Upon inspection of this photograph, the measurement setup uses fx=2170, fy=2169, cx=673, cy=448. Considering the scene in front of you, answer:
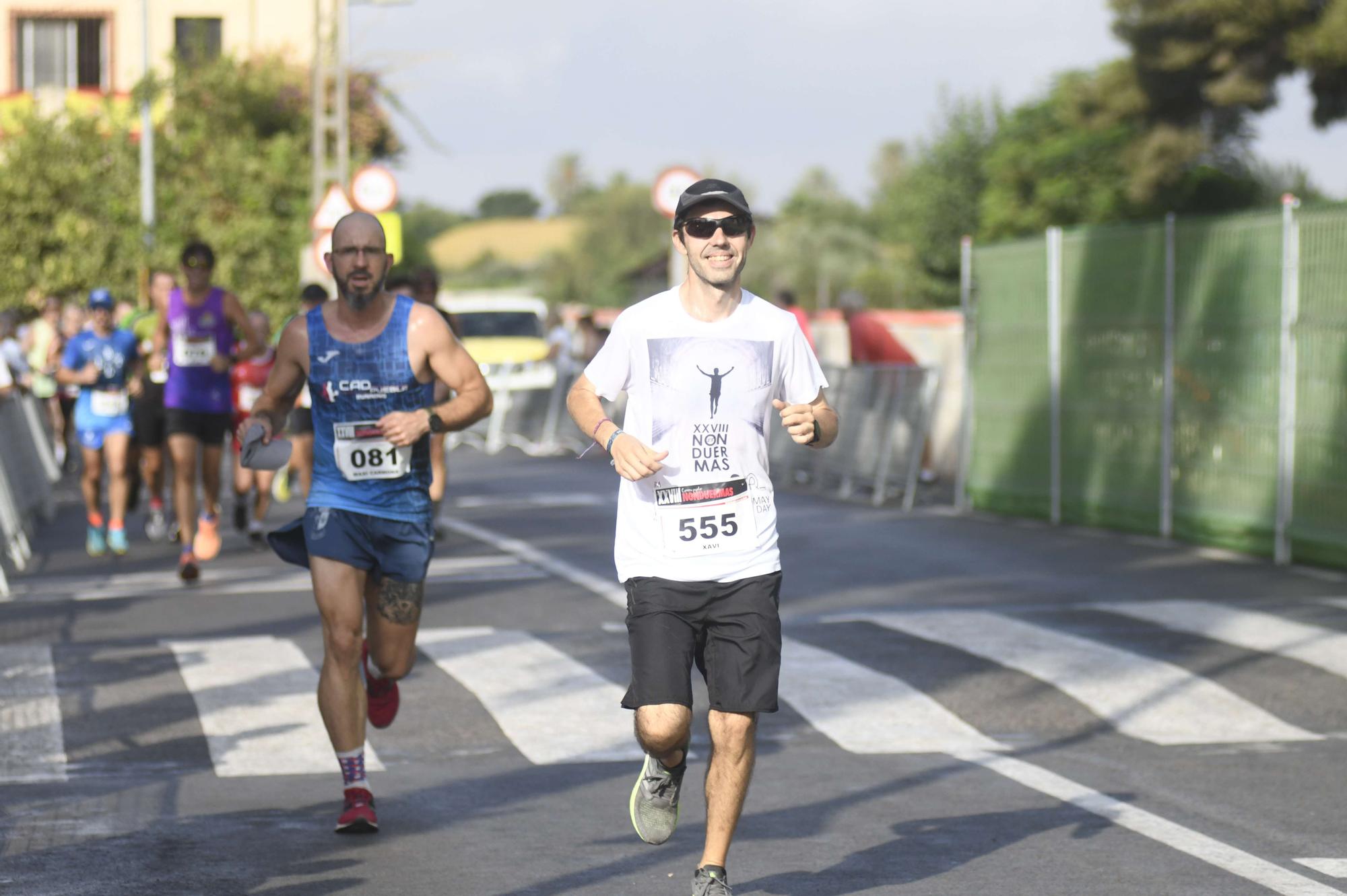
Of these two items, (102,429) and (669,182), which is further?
(669,182)

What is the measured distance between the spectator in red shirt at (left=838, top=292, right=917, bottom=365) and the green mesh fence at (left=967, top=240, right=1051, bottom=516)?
172 centimetres

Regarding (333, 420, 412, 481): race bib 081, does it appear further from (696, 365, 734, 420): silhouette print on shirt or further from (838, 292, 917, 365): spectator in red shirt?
(838, 292, 917, 365): spectator in red shirt

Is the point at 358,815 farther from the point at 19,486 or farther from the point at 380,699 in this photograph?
the point at 19,486

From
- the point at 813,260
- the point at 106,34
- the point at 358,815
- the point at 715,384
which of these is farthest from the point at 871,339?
the point at 813,260

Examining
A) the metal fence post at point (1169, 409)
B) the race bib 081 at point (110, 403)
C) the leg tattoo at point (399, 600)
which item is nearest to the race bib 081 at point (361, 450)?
the leg tattoo at point (399, 600)

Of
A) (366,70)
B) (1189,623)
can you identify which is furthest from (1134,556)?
(366,70)

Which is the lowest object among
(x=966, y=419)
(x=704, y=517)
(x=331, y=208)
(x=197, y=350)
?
(x=966, y=419)

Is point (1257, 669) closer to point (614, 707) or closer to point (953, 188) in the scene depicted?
point (614, 707)

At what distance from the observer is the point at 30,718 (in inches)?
334

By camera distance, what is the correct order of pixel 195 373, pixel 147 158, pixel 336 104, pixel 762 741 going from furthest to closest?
pixel 147 158 → pixel 336 104 → pixel 195 373 → pixel 762 741

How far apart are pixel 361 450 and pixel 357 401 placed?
162mm

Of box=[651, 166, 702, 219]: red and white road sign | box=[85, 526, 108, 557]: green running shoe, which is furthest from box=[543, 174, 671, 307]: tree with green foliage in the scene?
box=[85, 526, 108, 557]: green running shoe

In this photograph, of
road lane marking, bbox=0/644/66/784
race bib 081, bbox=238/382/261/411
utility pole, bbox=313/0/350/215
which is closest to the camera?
road lane marking, bbox=0/644/66/784

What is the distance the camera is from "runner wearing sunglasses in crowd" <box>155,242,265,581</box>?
43.1 ft
